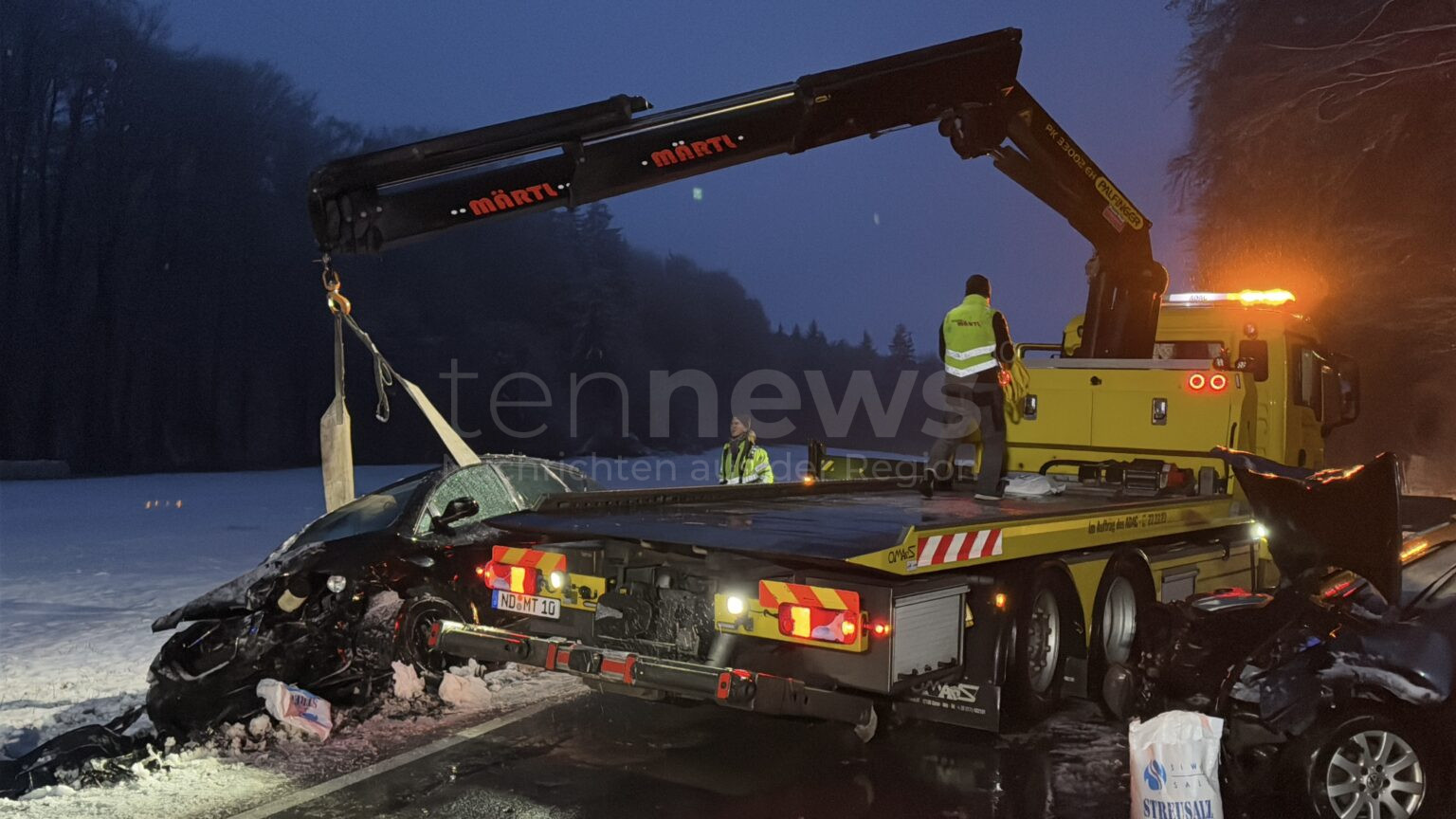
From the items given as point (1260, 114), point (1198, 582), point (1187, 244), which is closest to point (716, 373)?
point (1187, 244)

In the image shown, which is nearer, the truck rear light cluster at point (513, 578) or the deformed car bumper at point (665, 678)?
the deformed car bumper at point (665, 678)

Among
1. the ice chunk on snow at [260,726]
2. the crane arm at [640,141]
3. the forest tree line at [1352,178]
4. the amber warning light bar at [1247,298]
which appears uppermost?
the forest tree line at [1352,178]

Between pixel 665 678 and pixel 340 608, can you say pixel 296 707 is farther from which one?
pixel 665 678

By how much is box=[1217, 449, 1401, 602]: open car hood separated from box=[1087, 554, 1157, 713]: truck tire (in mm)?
1397

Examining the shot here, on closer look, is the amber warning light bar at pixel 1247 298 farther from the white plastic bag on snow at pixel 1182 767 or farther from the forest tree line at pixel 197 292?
the forest tree line at pixel 197 292

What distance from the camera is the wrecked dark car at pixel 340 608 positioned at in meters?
6.09

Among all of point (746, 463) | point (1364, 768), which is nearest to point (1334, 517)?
point (1364, 768)

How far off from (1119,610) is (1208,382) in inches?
98.3

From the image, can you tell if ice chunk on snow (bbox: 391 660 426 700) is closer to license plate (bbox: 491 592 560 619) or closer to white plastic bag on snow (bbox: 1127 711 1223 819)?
license plate (bbox: 491 592 560 619)

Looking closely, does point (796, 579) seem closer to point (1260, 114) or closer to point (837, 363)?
point (1260, 114)

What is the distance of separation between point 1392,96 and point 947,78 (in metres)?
19.5

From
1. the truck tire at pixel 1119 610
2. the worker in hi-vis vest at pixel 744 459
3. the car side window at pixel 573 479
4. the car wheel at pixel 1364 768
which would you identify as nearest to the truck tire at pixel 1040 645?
the truck tire at pixel 1119 610

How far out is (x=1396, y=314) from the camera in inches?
899

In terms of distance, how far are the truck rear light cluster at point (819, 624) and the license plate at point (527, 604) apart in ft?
5.02
